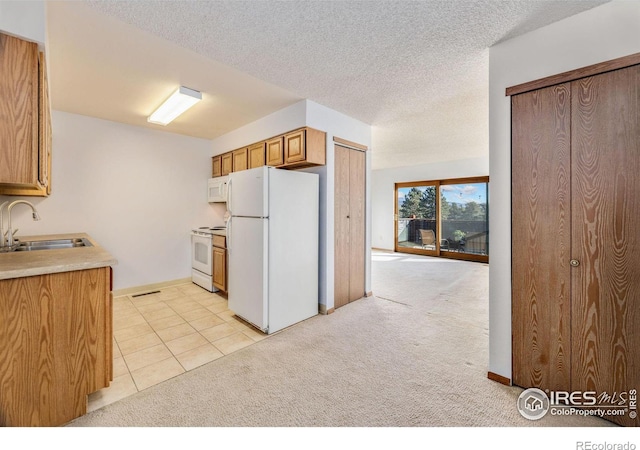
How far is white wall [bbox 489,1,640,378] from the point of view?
160 cm

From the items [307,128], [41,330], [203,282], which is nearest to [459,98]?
[307,128]

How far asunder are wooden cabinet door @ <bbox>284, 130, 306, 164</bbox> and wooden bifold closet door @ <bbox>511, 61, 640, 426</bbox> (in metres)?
1.92

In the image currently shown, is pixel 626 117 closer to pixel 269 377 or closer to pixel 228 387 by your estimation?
pixel 269 377

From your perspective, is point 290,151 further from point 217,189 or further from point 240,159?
point 217,189

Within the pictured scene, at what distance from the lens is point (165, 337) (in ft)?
8.66

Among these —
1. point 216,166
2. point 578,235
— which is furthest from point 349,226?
point 216,166

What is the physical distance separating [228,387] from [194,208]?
3.41 meters

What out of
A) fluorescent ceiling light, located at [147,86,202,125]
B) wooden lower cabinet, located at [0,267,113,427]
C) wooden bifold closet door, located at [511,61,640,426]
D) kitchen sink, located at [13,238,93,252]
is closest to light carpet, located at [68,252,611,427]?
wooden lower cabinet, located at [0,267,113,427]

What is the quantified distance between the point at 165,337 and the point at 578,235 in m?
3.43

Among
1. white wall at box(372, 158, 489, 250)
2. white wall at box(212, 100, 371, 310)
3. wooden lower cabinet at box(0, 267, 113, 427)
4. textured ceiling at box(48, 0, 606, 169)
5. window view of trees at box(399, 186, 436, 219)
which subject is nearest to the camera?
wooden lower cabinet at box(0, 267, 113, 427)

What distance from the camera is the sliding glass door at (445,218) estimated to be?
21.6 feet

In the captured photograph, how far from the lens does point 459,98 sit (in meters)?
3.00

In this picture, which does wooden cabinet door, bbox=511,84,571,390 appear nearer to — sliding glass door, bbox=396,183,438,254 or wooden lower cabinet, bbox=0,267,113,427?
wooden lower cabinet, bbox=0,267,113,427

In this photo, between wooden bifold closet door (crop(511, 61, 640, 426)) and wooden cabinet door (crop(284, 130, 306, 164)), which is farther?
wooden cabinet door (crop(284, 130, 306, 164))
